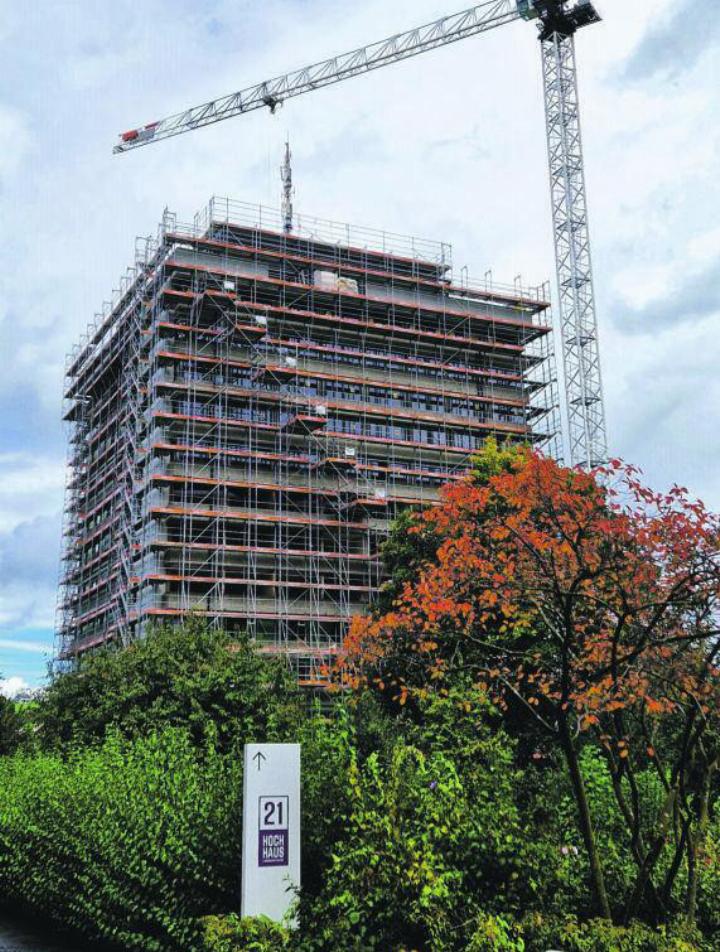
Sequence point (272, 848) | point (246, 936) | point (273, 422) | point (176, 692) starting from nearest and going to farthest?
point (246, 936) < point (272, 848) < point (176, 692) < point (273, 422)

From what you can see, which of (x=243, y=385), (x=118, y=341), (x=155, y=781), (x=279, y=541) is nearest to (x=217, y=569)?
(x=279, y=541)

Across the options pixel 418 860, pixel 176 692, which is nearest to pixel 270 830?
pixel 418 860

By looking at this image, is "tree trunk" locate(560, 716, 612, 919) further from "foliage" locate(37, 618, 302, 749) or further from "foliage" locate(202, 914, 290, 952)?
"foliage" locate(37, 618, 302, 749)

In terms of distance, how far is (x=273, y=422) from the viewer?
47.4 m

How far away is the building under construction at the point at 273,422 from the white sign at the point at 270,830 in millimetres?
30089

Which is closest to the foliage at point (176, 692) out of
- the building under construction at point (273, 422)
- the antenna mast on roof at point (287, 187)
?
the building under construction at point (273, 422)

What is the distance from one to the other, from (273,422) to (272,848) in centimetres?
3813

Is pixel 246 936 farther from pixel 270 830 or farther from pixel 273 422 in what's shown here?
pixel 273 422

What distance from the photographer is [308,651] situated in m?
42.9

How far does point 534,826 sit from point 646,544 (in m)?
3.06

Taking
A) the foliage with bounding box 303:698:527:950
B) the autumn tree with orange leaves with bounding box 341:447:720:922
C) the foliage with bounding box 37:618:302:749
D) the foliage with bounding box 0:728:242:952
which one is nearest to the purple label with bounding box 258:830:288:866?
the foliage with bounding box 303:698:527:950

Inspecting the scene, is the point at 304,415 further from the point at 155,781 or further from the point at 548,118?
the point at 155,781

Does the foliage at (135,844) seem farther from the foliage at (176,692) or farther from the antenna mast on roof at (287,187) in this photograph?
the antenna mast on roof at (287,187)

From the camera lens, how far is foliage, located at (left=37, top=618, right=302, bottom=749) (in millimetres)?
19031
